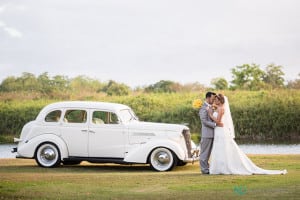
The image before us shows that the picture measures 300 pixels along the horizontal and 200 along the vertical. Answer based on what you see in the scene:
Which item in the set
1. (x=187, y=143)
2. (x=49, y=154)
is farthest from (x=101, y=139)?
(x=187, y=143)

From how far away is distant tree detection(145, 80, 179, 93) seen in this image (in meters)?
47.0

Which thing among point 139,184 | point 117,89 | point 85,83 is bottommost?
Result: point 139,184

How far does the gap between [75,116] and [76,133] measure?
405 millimetres

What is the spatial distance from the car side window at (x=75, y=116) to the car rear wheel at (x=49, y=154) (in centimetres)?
74

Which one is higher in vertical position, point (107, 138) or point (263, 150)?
point (107, 138)

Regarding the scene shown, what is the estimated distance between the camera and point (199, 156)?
1653 centimetres

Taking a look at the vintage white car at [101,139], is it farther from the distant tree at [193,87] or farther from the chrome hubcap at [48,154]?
the distant tree at [193,87]

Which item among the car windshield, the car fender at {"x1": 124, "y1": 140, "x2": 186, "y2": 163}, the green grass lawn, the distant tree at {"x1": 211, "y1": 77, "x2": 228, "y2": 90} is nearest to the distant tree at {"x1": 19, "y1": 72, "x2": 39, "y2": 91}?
the distant tree at {"x1": 211, "y1": 77, "x2": 228, "y2": 90}

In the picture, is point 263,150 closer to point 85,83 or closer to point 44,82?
point 44,82

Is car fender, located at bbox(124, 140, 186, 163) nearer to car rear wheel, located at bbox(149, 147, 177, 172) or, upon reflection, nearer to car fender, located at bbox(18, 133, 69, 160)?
car rear wheel, located at bbox(149, 147, 177, 172)

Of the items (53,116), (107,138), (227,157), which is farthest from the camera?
(53,116)

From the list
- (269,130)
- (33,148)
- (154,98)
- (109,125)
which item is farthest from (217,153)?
(154,98)

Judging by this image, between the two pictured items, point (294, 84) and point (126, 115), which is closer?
point (126, 115)

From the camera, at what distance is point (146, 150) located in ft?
55.1
